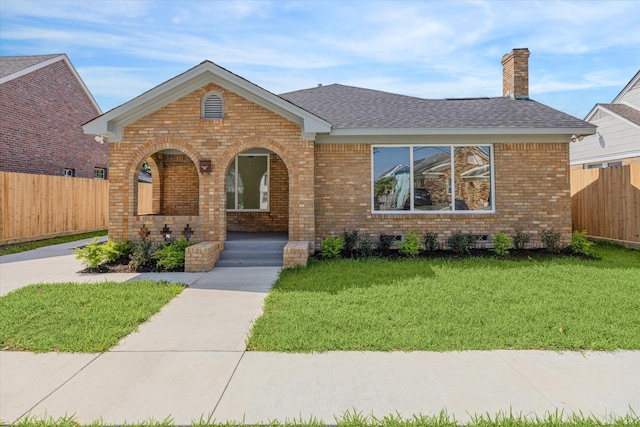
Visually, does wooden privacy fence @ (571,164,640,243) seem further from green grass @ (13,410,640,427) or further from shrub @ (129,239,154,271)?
shrub @ (129,239,154,271)

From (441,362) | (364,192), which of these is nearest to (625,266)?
(364,192)

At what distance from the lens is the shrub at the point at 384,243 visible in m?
9.46

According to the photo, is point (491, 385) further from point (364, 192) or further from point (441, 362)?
point (364, 192)

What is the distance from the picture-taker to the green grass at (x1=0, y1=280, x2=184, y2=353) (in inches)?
160

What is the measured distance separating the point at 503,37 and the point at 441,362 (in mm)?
12906

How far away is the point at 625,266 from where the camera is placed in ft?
25.6

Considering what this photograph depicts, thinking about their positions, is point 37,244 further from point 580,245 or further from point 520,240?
point 580,245

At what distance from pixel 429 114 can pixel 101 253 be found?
30.9ft

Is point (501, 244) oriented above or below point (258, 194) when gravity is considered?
below

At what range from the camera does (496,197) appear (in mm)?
9828

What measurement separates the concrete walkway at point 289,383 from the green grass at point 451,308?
0.74 ft

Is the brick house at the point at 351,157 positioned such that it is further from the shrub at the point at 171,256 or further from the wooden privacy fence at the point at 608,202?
the wooden privacy fence at the point at 608,202

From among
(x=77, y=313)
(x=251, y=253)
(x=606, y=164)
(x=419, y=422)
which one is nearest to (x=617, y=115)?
(x=606, y=164)

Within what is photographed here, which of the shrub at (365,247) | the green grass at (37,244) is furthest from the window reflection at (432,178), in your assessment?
the green grass at (37,244)
